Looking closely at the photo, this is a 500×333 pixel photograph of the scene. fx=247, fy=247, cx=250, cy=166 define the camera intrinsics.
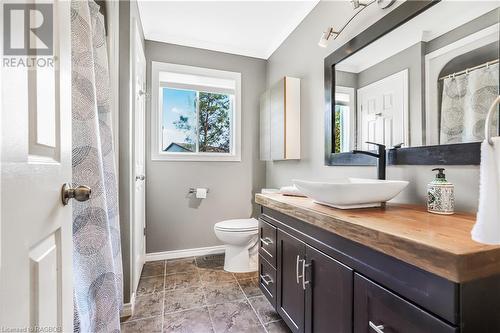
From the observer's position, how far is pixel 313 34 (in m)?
2.04

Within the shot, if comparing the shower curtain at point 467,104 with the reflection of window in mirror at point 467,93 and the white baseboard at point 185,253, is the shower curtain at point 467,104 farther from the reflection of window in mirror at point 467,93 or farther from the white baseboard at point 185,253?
the white baseboard at point 185,253

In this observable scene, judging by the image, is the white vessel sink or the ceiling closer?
the white vessel sink

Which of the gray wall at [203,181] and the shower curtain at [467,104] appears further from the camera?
the gray wall at [203,181]

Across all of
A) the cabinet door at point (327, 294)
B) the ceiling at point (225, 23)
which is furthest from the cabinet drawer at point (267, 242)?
the ceiling at point (225, 23)

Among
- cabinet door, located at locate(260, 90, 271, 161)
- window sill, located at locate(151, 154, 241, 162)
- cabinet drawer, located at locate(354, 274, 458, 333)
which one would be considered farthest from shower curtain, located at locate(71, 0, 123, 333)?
cabinet door, located at locate(260, 90, 271, 161)

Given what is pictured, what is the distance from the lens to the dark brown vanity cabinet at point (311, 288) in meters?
0.94

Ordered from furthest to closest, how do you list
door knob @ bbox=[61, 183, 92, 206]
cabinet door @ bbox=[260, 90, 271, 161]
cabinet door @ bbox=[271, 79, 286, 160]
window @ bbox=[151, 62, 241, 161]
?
window @ bbox=[151, 62, 241, 161] → cabinet door @ bbox=[260, 90, 271, 161] → cabinet door @ bbox=[271, 79, 286, 160] → door knob @ bbox=[61, 183, 92, 206]

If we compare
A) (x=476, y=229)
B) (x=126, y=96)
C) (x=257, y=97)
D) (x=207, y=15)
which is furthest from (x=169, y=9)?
(x=476, y=229)

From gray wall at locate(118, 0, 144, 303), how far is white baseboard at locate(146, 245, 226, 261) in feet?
3.02

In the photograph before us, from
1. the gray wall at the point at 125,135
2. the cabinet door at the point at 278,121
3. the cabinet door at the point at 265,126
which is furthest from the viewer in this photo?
the cabinet door at the point at 265,126

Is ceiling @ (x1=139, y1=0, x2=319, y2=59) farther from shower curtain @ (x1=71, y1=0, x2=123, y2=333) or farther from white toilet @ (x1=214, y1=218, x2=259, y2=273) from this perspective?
white toilet @ (x1=214, y1=218, x2=259, y2=273)

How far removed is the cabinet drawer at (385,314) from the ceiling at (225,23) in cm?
208

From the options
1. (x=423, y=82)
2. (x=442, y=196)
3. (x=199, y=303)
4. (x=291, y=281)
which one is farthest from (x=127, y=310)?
(x=423, y=82)

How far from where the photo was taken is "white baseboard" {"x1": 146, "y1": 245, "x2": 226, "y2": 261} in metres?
2.59
